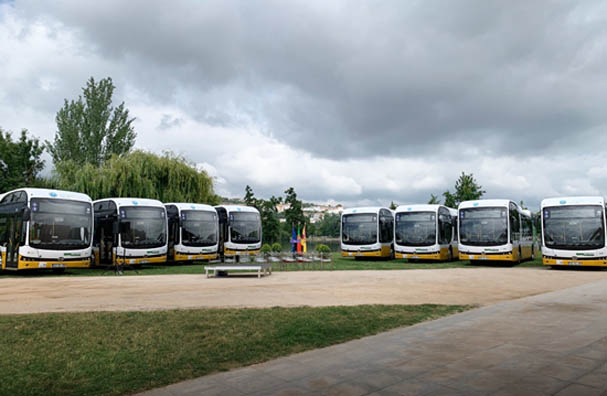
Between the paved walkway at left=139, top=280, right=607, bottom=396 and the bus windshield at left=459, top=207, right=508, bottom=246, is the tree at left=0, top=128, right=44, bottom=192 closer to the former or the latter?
the bus windshield at left=459, top=207, right=508, bottom=246

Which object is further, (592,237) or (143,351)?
(592,237)

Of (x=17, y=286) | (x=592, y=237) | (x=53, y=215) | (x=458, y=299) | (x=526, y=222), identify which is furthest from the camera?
(x=526, y=222)

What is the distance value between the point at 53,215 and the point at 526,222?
25316mm

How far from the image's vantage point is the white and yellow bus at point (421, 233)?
26.8 meters

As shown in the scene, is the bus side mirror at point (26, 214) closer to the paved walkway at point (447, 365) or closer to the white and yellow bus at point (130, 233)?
the white and yellow bus at point (130, 233)

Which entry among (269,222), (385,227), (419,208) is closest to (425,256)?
(419,208)

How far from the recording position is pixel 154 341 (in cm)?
662

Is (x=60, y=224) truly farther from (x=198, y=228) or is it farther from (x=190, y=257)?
(x=198, y=228)

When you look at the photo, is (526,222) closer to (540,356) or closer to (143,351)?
(540,356)

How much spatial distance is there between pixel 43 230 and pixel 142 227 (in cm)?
490

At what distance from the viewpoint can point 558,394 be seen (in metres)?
4.40

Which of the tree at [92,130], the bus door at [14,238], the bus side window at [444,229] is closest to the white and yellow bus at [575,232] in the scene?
the bus side window at [444,229]

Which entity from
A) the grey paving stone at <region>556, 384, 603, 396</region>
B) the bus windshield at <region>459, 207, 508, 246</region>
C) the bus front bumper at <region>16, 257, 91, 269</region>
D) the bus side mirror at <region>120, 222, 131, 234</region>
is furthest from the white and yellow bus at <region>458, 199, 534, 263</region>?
the grey paving stone at <region>556, 384, 603, 396</region>

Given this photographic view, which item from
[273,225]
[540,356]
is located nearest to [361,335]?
[540,356]
